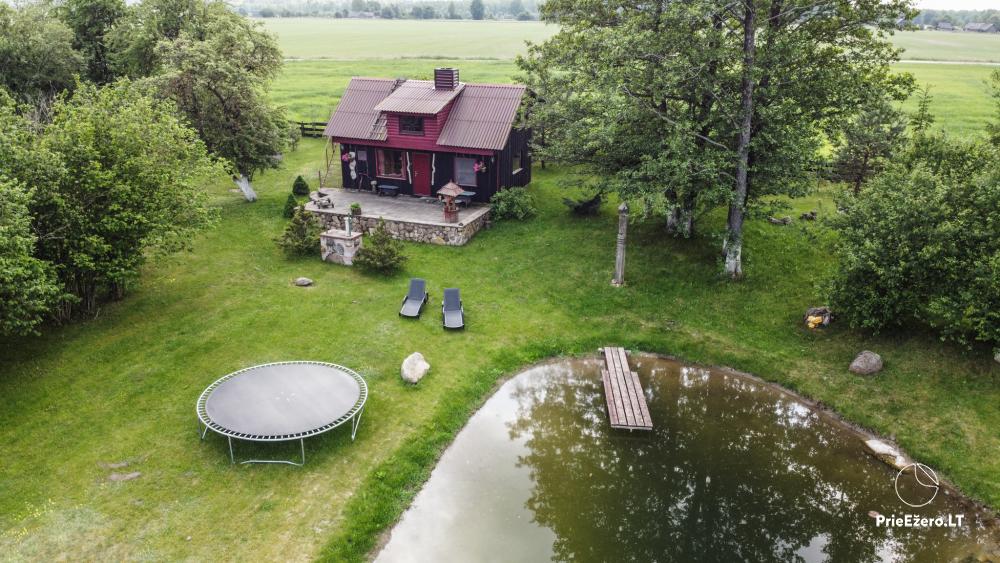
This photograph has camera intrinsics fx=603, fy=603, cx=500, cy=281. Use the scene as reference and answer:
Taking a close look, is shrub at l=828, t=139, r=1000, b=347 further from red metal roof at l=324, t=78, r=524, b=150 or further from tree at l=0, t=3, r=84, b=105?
tree at l=0, t=3, r=84, b=105

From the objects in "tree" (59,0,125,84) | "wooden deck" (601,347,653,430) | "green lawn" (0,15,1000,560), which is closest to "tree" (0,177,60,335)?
"green lawn" (0,15,1000,560)

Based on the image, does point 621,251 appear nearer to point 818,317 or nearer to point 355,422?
point 818,317

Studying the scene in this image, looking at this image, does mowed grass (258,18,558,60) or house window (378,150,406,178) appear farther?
mowed grass (258,18,558,60)

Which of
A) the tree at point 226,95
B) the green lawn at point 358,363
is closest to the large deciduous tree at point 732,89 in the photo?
the green lawn at point 358,363

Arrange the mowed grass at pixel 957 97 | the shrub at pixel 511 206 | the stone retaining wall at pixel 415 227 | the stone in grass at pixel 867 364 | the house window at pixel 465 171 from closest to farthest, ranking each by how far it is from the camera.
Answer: the stone in grass at pixel 867 364 < the stone retaining wall at pixel 415 227 < the shrub at pixel 511 206 < the house window at pixel 465 171 < the mowed grass at pixel 957 97

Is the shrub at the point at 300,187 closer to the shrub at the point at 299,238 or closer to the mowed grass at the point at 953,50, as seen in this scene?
the shrub at the point at 299,238

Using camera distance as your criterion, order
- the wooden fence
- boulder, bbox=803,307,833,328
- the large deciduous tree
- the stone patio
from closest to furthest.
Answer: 1. boulder, bbox=803,307,833,328
2. the large deciduous tree
3. the stone patio
4. the wooden fence

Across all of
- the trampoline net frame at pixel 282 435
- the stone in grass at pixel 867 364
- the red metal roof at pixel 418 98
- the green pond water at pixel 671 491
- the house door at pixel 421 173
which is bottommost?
the green pond water at pixel 671 491
